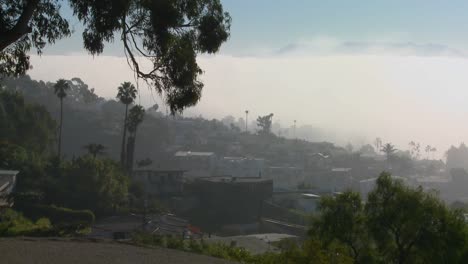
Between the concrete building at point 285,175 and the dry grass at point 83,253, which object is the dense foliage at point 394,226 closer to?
the dry grass at point 83,253

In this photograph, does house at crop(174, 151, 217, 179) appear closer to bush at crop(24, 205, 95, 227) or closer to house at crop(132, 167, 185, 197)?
house at crop(132, 167, 185, 197)

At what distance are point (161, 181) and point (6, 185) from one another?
1067 inches

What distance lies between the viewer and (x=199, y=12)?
13508 mm

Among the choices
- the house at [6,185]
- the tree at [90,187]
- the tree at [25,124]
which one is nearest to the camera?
the house at [6,185]

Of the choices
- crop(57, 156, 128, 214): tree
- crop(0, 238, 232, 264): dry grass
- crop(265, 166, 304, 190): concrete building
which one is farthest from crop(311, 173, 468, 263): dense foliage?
crop(265, 166, 304, 190): concrete building

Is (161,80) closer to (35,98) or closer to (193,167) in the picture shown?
(193,167)

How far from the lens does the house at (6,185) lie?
148ft

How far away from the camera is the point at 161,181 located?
235ft

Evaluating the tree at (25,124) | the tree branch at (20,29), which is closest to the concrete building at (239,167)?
the tree at (25,124)

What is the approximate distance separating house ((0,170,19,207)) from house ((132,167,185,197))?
23251 mm

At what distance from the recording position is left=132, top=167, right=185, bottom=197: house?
70.3 meters

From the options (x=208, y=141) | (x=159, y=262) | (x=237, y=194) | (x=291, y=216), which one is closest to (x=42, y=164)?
(x=237, y=194)

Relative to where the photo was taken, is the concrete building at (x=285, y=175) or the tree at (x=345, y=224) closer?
the tree at (x=345, y=224)

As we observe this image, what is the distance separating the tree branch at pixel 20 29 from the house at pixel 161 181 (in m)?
58.7
